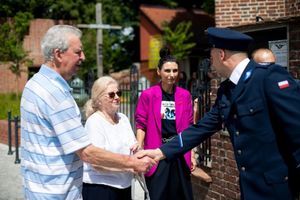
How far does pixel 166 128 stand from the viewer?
5043mm

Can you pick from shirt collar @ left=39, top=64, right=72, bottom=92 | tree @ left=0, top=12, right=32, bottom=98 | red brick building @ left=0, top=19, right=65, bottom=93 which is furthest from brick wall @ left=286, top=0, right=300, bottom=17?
red brick building @ left=0, top=19, right=65, bottom=93

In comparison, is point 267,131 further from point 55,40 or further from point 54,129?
point 55,40

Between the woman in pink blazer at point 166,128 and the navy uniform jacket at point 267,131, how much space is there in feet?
6.35

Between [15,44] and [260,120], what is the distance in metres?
23.0

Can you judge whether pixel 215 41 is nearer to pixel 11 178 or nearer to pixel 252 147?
pixel 252 147

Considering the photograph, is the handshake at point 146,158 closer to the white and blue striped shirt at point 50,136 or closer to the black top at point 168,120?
the white and blue striped shirt at point 50,136

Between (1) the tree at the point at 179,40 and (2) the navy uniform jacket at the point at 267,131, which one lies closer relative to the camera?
(2) the navy uniform jacket at the point at 267,131

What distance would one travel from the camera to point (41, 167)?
3068 millimetres

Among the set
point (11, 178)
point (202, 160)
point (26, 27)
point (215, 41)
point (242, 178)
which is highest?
point (26, 27)

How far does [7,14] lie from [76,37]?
29072 millimetres

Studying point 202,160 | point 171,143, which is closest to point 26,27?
point 202,160

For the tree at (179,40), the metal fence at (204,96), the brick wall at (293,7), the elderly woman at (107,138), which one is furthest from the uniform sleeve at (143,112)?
the tree at (179,40)

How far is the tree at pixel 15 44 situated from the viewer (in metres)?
23.5

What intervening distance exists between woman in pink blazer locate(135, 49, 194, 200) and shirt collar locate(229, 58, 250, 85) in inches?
76.9
